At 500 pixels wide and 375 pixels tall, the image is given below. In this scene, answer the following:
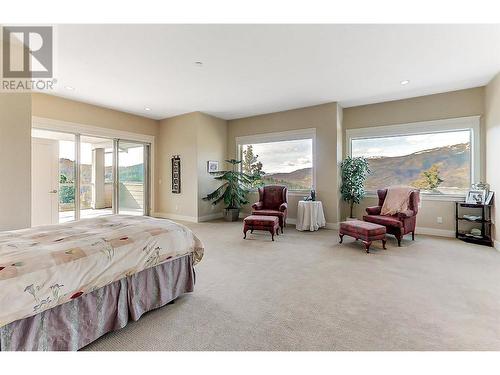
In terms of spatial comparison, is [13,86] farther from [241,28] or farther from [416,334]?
[416,334]

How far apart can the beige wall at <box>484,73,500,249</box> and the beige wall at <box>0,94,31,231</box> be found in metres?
6.96

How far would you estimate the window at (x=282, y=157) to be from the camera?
20.6 feet

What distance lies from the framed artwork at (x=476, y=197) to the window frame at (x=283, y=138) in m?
2.91

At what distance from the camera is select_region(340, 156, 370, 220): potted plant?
18.1 ft

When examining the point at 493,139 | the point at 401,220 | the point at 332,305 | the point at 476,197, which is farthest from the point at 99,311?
the point at 493,139

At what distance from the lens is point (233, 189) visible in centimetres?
668

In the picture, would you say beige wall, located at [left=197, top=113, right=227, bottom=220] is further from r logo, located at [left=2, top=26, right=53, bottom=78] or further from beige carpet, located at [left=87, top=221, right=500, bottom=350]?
r logo, located at [left=2, top=26, right=53, bottom=78]

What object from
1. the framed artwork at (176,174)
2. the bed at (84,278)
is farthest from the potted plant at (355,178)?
the framed artwork at (176,174)

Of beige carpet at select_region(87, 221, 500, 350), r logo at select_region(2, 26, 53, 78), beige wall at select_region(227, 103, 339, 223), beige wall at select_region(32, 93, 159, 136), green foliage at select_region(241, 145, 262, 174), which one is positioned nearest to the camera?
beige carpet at select_region(87, 221, 500, 350)

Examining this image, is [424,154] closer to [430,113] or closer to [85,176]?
[430,113]

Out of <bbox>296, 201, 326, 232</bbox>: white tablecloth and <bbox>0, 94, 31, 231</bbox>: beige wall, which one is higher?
<bbox>0, 94, 31, 231</bbox>: beige wall

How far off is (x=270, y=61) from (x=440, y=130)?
3.89 meters

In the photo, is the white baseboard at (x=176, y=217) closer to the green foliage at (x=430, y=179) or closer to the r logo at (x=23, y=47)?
the r logo at (x=23, y=47)

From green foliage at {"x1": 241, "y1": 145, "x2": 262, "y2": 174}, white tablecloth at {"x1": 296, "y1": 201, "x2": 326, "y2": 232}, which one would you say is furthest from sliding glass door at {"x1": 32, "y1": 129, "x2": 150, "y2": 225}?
white tablecloth at {"x1": 296, "y1": 201, "x2": 326, "y2": 232}
